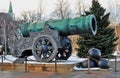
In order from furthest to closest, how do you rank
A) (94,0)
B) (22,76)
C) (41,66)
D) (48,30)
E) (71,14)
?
(71,14)
(94,0)
(48,30)
(41,66)
(22,76)

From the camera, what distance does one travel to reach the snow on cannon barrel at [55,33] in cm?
1612

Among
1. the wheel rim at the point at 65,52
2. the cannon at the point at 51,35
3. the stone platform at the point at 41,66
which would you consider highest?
the cannon at the point at 51,35

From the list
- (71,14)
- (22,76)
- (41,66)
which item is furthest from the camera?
(71,14)

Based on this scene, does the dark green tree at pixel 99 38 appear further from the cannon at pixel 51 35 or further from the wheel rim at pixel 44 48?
the wheel rim at pixel 44 48

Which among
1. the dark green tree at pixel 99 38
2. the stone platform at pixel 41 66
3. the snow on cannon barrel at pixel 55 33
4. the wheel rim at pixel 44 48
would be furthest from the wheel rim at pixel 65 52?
the dark green tree at pixel 99 38

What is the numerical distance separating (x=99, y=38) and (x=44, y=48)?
10.3 m

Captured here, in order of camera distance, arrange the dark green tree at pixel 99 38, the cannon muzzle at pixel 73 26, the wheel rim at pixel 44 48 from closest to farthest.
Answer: the cannon muzzle at pixel 73 26
the wheel rim at pixel 44 48
the dark green tree at pixel 99 38

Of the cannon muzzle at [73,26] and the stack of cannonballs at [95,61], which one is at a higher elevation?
the cannon muzzle at [73,26]

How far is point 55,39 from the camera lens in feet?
54.4

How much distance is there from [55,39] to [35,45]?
1.19 meters

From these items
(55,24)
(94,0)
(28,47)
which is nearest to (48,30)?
(55,24)

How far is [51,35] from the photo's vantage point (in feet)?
54.8

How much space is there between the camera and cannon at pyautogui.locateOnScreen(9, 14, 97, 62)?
16.2 metres

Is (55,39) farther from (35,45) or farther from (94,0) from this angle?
(94,0)
